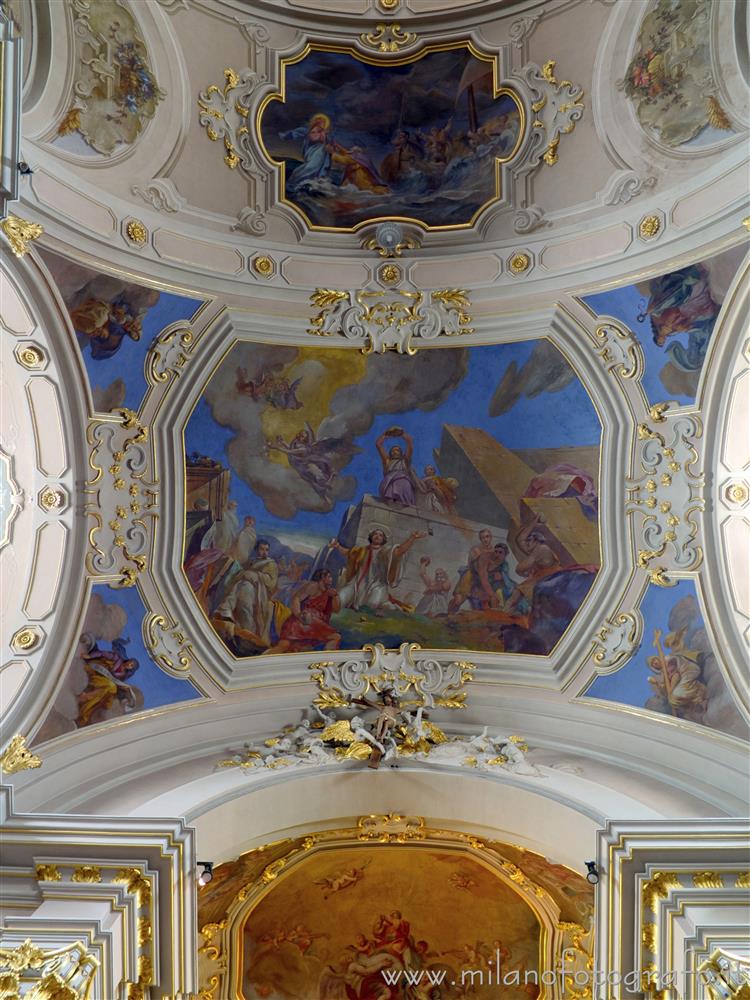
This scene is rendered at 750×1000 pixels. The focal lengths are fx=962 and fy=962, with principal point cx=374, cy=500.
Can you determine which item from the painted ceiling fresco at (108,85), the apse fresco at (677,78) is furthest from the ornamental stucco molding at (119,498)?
the apse fresco at (677,78)

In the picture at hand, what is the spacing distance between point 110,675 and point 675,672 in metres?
7.14

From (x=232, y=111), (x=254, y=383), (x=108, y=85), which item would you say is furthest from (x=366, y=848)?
(x=108, y=85)

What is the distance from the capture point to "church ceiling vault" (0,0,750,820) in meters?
11.6

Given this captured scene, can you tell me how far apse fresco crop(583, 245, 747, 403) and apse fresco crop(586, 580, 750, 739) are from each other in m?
2.60

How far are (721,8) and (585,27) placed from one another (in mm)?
1677

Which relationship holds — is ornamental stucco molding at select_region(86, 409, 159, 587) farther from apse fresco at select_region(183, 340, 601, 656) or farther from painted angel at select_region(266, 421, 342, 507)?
painted angel at select_region(266, 421, 342, 507)

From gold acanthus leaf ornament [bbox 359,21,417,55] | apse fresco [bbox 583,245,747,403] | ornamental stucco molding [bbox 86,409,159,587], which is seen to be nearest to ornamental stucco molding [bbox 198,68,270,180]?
gold acanthus leaf ornament [bbox 359,21,417,55]

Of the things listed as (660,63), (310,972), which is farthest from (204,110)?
(310,972)

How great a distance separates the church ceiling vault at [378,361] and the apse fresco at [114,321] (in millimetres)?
39

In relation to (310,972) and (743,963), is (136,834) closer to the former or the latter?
(310,972)

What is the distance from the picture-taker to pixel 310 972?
11.9 m

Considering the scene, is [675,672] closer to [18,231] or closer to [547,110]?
[547,110]

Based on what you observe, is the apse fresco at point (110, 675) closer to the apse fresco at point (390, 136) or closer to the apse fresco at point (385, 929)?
the apse fresco at point (385, 929)

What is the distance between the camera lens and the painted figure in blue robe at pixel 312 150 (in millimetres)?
12719
